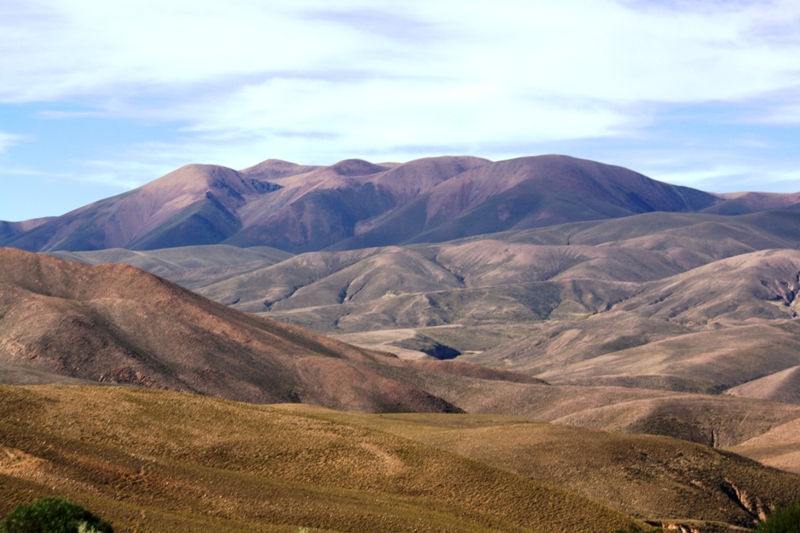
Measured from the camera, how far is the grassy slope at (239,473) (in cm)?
4003

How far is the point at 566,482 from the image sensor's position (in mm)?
69750

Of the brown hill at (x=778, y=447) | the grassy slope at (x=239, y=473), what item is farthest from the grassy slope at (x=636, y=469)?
the grassy slope at (x=239, y=473)

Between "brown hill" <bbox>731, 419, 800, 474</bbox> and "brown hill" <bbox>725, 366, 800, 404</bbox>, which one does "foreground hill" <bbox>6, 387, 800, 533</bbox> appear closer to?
→ "brown hill" <bbox>731, 419, 800, 474</bbox>

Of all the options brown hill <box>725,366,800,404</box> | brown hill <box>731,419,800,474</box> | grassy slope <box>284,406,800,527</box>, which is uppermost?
grassy slope <box>284,406,800,527</box>

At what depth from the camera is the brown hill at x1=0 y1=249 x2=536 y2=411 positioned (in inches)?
4796

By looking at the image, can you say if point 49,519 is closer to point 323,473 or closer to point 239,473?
point 239,473

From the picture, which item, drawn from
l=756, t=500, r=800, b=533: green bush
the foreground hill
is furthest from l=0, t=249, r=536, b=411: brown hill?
l=756, t=500, r=800, b=533: green bush

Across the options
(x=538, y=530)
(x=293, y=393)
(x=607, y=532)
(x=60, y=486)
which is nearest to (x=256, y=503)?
(x=60, y=486)

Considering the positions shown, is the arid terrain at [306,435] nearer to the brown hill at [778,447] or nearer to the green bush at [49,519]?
the brown hill at [778,447]

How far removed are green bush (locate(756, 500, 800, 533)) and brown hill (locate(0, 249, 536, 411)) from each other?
303ft

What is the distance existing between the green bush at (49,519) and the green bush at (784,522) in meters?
25.5

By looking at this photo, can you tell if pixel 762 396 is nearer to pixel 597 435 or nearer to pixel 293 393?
pixel 293 393

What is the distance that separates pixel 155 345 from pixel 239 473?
281 feet

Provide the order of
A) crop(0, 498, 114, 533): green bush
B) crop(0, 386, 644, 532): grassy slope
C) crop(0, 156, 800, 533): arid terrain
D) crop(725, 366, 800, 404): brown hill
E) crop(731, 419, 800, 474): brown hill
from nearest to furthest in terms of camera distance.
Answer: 1. crop(0, 498, 114, 533): green bush
2. crop(0, 386, 644, 532): grassy slope
3. crop(0, 156, 800, 533): arid terrain
4. crop(731, 419, 800, 474): brown hill
5. crop(725, 366, 800, 404): brown hill
